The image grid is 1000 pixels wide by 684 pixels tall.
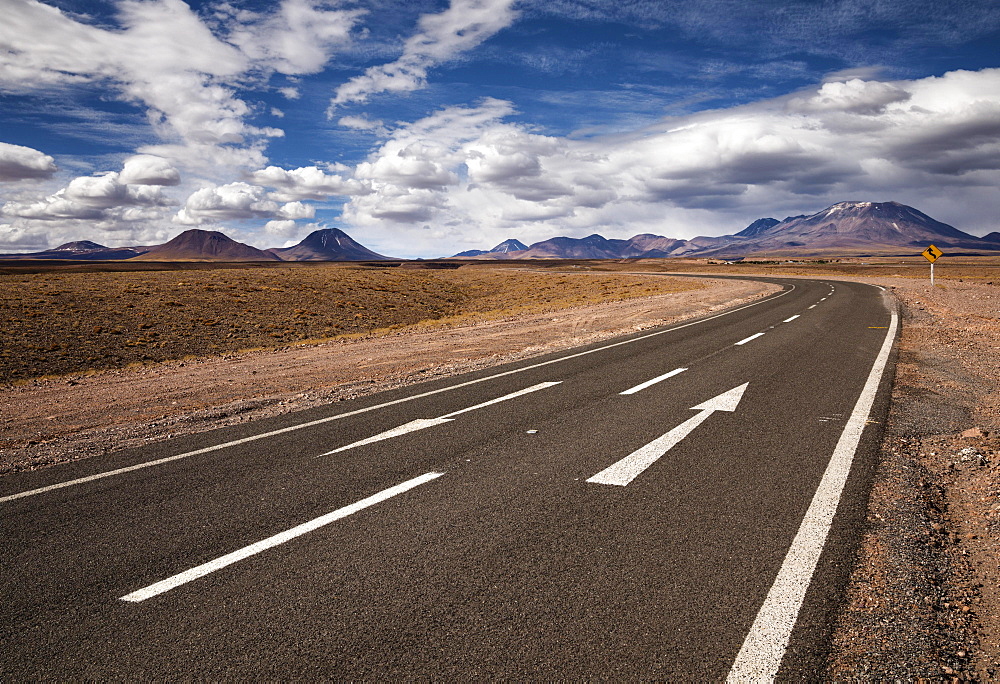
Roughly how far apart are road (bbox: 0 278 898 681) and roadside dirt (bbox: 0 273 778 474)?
3.95 feet

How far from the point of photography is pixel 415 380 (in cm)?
1093

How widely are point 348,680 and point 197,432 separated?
18.9 ft

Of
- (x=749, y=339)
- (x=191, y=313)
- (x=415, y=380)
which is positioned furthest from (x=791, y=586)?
(x=191, y=313)

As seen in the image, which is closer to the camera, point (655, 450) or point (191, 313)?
point (655, 450)

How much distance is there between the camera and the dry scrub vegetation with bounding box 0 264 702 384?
18750mm

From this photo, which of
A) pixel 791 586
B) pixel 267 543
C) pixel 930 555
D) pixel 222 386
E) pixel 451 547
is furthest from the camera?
pixel 222 386

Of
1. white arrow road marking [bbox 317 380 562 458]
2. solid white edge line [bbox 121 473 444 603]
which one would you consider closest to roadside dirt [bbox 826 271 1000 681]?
solid white edge line [bbox 121 473 444 603]

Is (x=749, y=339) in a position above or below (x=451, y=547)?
below

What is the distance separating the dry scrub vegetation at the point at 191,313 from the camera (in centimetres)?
1875

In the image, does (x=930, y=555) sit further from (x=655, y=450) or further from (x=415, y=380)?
(x=415, y=380)

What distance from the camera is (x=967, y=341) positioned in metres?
13.7

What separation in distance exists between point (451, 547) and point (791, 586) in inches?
82.5

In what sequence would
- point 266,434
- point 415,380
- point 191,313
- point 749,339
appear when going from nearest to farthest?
point 266,434 → point 415,380 → point 749,339 → point 191,313

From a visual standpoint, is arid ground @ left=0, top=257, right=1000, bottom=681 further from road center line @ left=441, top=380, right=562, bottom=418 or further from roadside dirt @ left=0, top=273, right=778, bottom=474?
road center line @ left=441, top=380, right=562, bottom=418
